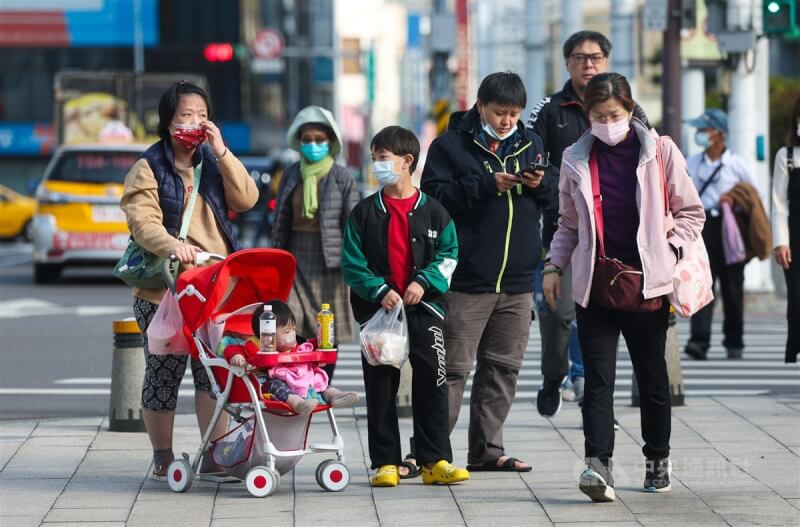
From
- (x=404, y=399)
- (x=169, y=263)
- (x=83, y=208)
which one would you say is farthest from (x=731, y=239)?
(x=83, y=208)

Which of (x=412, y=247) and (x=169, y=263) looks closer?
(x=412, y=247)

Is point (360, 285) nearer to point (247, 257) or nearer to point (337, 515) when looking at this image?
point (247, 257)

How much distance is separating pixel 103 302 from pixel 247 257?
1247cm

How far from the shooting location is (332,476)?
7141 mm

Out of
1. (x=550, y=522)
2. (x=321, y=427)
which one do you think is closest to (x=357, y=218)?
(x=550, y=522)

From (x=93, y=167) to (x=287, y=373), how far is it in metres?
14.7

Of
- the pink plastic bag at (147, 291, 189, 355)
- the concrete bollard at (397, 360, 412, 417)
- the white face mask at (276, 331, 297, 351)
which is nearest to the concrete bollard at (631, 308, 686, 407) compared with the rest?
the concrete bollard at (397, 360, 412, 417)

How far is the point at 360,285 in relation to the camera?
708cm

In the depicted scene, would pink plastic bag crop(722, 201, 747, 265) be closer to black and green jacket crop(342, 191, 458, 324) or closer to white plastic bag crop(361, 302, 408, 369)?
black and green jacket crop(342, 191, 458, 324)

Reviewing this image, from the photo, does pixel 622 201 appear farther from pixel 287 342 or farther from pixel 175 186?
pixel 175 186

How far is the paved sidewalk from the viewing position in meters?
6.60

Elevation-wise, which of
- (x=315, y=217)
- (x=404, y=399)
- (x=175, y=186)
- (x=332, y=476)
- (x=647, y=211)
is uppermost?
(x=175, y=186)

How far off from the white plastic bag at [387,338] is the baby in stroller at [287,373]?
199 mm

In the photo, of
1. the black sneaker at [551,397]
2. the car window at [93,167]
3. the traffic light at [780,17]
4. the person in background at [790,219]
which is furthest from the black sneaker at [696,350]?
the car window at [93,167]
